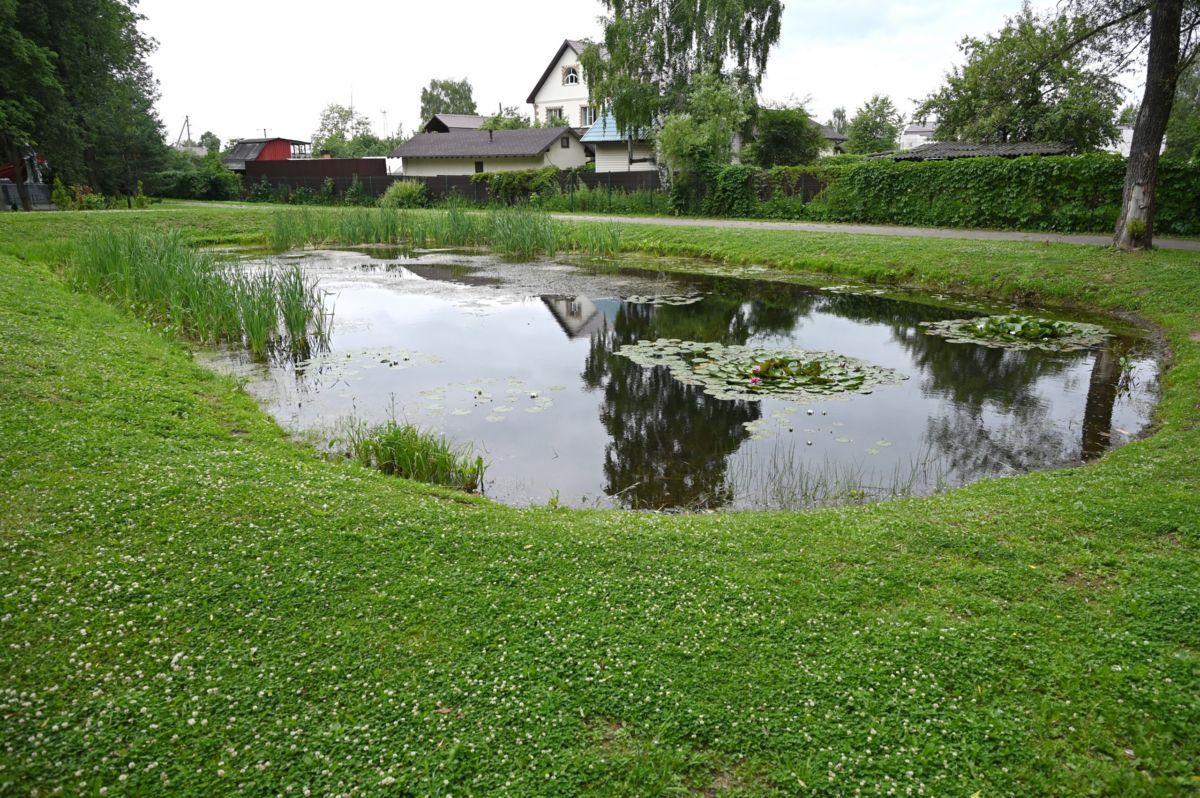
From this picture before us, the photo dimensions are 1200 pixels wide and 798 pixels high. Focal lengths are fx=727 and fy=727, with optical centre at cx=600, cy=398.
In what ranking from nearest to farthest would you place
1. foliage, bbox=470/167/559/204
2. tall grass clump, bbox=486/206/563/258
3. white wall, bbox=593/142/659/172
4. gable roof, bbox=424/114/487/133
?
tall grass clump, bbox=486/206/563/258, foliage, bbox=470/167/559/204, white wall, bbox=593/142/659/172, gable roof, bbox=424/114/487/133

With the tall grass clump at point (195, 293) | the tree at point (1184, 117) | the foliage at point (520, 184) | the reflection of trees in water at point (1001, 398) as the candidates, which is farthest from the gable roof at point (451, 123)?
the reflection of trees in water at point (1001, 398)

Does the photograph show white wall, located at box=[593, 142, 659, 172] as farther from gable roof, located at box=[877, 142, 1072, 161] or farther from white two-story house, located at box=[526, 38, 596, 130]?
gable roof, located at box=[877, 142, 1072, 161]

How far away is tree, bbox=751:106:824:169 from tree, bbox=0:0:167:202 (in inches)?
1161

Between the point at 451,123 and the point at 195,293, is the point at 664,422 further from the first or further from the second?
the point at 451,123

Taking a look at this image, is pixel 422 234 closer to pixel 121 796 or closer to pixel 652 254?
pixel 652 254

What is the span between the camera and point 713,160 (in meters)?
30.0

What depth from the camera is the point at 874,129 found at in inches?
2219

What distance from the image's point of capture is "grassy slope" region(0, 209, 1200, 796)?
2.85 metres

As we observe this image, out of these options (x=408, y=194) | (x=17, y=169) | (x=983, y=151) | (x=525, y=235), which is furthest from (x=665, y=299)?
(x=17, y=169)

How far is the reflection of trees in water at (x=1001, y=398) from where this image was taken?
7.27 m

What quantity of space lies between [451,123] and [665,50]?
2877cm

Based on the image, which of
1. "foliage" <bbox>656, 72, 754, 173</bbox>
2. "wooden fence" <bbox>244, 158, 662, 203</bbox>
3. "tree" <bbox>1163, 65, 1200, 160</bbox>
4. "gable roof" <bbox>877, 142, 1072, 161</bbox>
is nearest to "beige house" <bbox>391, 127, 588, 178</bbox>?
"wooden fence" <bbox>244, 158, 662, 203</bbox>

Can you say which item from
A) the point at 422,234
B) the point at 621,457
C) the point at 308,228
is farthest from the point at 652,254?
the point at 621,457

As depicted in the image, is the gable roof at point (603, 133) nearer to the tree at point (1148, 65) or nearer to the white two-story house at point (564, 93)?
the white two-story house at point (564, 93)
